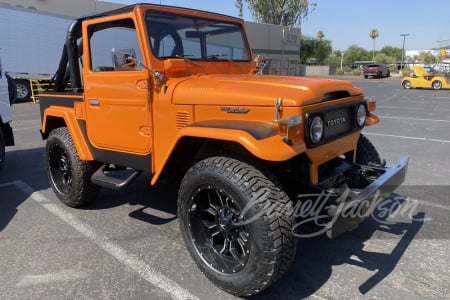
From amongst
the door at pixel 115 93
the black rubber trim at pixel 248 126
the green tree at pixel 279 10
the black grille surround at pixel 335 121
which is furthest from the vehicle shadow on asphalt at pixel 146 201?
the green tree at pixel 279 10

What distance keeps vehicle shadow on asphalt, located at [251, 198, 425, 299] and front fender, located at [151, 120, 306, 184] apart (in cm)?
102

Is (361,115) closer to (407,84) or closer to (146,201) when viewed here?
(146,201)

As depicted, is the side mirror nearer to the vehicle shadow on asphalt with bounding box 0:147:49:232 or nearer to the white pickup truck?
the vehicle shadow on asphalt with bounding box 0:147:49:232

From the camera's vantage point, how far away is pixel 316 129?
2.81 meters

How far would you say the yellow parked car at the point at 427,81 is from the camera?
80.0 feet

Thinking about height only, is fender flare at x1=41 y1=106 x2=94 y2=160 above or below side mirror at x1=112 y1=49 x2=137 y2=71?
below

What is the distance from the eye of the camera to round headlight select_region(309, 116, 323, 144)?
2.75 m

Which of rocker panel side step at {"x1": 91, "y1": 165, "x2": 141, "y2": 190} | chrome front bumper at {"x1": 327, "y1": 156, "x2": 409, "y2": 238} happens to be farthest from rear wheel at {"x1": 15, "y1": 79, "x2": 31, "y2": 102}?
chrome front bumper at {"x1": 327, "y1": 156, "x2": 409, "y2": 238}

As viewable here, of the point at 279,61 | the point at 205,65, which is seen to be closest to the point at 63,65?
the point at 205,65

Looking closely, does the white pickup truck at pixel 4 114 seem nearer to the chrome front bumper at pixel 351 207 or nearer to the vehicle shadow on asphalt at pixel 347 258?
the vehicle shadow on asphalt at pixel 347 258

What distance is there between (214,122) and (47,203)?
2.80 metres

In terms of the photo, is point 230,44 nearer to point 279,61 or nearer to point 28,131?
point 28,131

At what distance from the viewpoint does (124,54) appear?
3.34 m

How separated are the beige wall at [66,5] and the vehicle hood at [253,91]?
1933 centimetres
